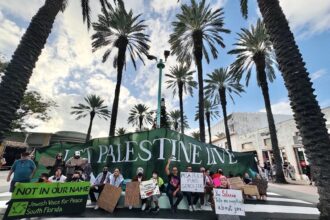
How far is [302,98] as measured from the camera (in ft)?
19.7

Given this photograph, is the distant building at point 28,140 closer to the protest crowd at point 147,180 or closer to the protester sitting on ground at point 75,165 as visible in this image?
the protester sitting on ground at point 75,165

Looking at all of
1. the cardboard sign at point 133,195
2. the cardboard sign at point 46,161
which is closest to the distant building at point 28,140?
the cardboard sign at point 46,161

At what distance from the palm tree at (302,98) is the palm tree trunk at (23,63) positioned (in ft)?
25.0

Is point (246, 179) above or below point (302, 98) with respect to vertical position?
below

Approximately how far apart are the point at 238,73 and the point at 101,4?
1651 centimetres

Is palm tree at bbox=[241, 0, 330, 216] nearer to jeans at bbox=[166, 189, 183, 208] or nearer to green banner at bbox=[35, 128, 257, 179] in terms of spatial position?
jeans at bbox=[166, 189, 183, 208]

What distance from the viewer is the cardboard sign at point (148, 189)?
23.7 feet

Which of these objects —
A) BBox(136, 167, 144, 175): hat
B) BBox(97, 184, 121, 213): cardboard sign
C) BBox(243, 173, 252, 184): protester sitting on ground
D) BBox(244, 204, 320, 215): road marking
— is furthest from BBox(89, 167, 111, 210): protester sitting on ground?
BBox(243, 173, 252, 184): protester sitting on ground

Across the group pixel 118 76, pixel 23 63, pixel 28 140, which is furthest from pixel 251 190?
pixel 28 140

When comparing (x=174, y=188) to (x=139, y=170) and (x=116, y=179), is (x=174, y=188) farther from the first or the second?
(x=116, y=179)

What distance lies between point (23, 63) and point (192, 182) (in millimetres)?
6678

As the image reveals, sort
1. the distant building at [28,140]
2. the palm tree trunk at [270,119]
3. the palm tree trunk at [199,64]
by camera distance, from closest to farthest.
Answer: the palm tree trunk at [270,119] → the palm tree trunk at [199,64] → the distant building at [28,140]

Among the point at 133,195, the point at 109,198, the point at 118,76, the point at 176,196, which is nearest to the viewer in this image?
the point at 109,198

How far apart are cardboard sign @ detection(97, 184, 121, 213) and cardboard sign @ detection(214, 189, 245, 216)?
127 inches
